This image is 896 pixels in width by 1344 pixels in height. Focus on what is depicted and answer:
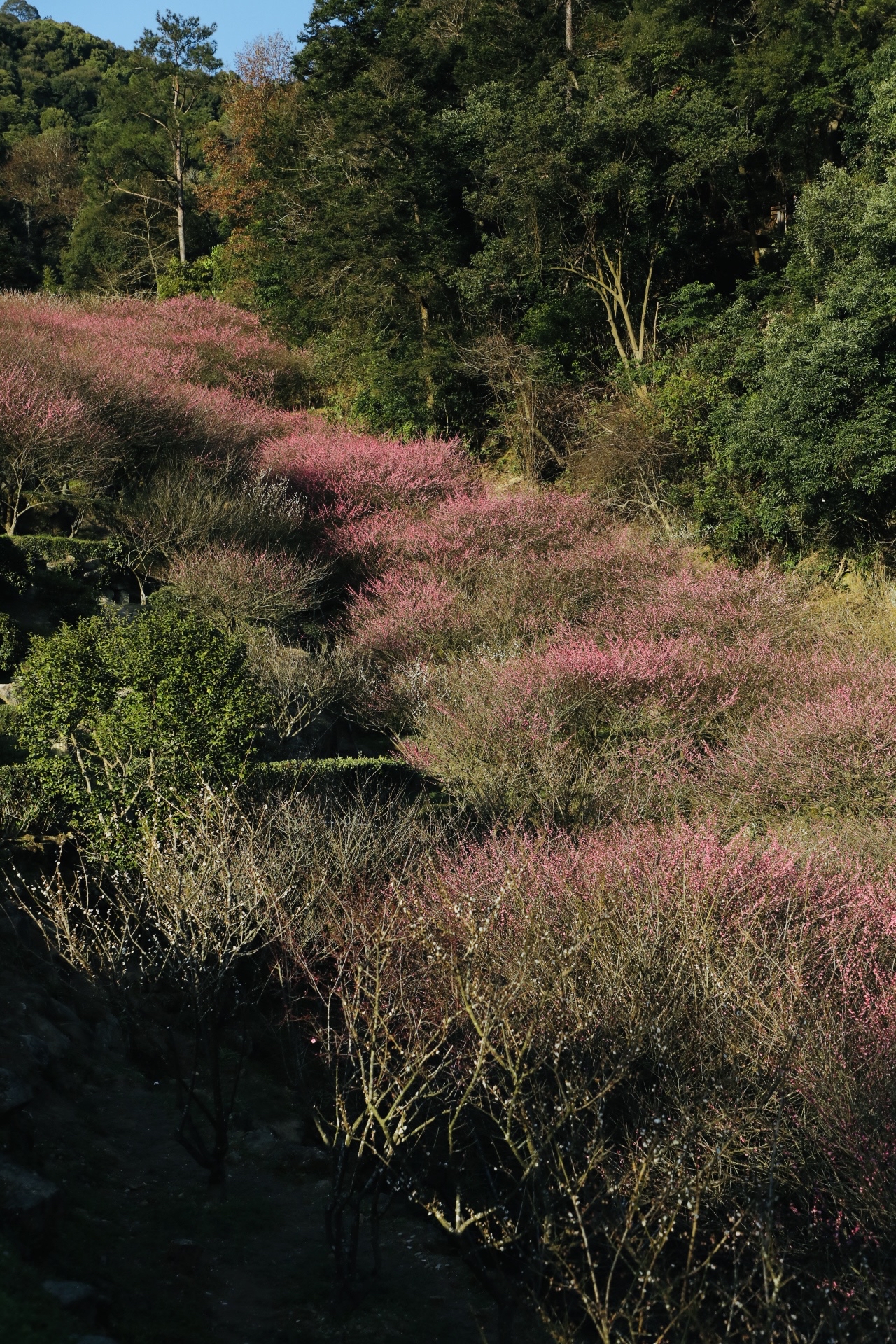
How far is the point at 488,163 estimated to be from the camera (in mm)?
27594

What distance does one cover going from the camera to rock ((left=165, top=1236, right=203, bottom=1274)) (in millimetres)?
6789

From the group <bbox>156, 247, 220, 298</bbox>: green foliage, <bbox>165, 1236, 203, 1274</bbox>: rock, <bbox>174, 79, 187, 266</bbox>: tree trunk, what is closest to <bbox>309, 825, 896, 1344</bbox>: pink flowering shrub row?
<bbox>165, 1236, 203, 1274</bbox>: rock

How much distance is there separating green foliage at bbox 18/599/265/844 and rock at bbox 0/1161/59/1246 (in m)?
4.50

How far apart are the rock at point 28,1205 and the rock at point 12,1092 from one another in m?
0.92

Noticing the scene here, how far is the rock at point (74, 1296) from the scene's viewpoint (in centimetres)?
556

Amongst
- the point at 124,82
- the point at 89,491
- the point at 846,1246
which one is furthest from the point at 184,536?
the point at 124,82

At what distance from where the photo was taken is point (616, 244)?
27.3 metres

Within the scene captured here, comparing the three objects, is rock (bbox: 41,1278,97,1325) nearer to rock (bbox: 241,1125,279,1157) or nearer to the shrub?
rock (bbox: 241,1125,279,1157)

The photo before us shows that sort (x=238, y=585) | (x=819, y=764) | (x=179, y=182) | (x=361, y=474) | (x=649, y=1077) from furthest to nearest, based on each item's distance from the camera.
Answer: (x=179, y=182) < (x=361, y=474) < (x=238, y=585) < (x=819, y=764) < (x=649, y=1077)

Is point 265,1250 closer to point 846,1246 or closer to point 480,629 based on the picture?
point 846,1246

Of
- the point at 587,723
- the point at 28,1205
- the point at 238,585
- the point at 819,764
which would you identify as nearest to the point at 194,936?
the point at 28,1205

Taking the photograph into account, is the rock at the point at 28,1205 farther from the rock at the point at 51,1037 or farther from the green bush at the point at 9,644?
the green bush at the point at 9,644

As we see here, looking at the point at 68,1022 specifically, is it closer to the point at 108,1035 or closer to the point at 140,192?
the point at 108,1035

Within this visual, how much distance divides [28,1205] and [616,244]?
25871 mm
